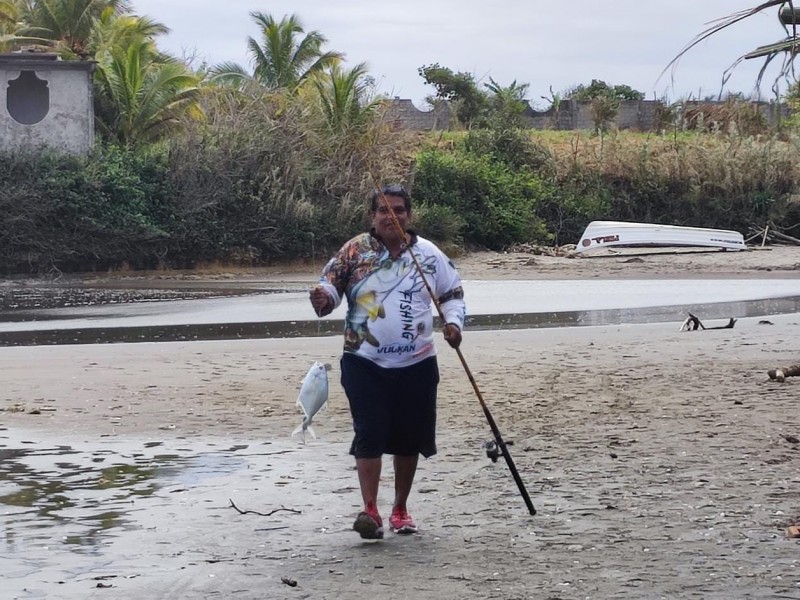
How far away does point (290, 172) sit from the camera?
33.6m

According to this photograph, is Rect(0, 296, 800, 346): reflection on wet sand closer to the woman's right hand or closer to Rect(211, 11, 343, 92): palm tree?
the woman's right hand

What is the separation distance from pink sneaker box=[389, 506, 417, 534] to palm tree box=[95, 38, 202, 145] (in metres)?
29.4

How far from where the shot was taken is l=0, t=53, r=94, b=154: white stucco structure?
3203 centimetres

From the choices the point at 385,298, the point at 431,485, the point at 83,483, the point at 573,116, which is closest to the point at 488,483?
the point at 431,485

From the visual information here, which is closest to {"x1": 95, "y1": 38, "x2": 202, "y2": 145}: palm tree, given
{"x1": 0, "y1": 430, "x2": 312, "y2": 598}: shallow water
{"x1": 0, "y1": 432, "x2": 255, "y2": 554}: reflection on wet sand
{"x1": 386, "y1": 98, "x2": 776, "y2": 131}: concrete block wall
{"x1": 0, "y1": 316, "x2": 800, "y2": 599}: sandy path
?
{"x1": 386, "y1": 98, "x2": 776, "y2": 131}: concrete block wall

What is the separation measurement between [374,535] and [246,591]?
949 mm

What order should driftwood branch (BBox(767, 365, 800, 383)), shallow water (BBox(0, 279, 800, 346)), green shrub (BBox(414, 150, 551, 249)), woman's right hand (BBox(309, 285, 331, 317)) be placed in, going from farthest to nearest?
green shrub (BBox(414, 150, 551, 249)), shallow water (BBox(0, 279, 800, 346)), driftwood branch (BBox(767, 365, 800, 383)), woman's right hand (BBox(309, 285, 331, 317))

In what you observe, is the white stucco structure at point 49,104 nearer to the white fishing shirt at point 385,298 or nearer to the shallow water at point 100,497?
the shallow water at point 100,497

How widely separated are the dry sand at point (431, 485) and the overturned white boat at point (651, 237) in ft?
68.5

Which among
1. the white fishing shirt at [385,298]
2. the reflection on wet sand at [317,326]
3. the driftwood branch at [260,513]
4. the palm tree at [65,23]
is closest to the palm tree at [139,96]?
the palm tree at [65,23]

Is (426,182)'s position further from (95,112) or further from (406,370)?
(406,370)

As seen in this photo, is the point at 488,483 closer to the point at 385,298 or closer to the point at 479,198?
the point at 385,298

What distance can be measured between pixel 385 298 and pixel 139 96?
98.5 ft

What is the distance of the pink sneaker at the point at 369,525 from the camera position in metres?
5.92
